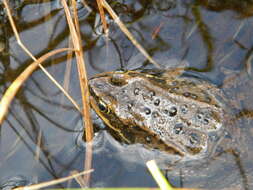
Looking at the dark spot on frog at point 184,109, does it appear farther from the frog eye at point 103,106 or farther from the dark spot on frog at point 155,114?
the frog eye at point 103,106

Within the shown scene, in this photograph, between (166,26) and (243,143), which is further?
(166,26)

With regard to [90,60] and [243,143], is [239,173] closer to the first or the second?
[243,143]

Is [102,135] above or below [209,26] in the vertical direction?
below

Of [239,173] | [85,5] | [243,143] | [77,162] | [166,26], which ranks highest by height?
[85,5]

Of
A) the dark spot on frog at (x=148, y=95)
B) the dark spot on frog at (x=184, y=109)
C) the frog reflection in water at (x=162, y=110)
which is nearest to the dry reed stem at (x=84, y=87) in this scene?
the frog reflection in water at (x=162, y=110)

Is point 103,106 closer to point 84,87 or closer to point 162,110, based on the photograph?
point 84,87

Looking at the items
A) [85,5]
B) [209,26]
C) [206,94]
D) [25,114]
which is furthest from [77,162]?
[209,26]
